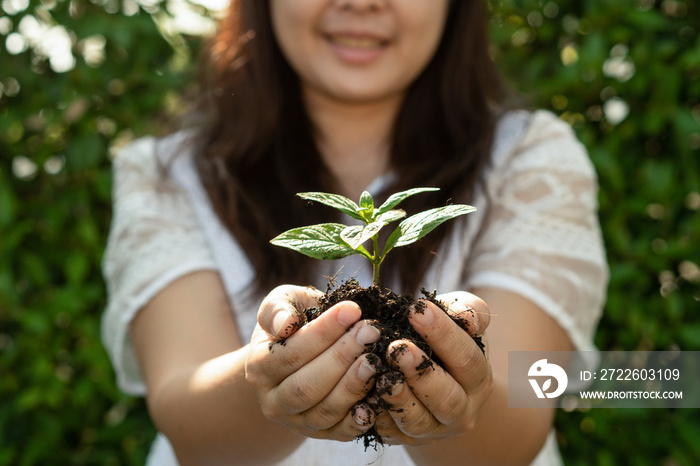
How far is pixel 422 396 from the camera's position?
90 cm

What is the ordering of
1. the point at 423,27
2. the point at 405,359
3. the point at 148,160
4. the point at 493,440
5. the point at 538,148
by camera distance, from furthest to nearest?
1. the point at 148,160
2. the point at 538,148
3. the point at 423,27
4. the point at 493,440
5. the point at 405,359

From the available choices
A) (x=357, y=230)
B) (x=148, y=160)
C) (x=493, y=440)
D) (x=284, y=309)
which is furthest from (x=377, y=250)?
(x=148, y=160)

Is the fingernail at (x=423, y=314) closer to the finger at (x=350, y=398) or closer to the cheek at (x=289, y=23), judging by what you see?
the finger at (x=350, y=398)

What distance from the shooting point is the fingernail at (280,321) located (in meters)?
0.89

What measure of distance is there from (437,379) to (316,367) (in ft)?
0.55

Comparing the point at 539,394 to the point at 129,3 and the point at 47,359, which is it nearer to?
the point at 47,359

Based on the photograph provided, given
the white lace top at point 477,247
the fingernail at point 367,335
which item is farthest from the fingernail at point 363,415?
the white lace top at point 477,247

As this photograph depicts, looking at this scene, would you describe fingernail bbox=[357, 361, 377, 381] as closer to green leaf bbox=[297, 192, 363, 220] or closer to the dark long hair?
green leaf bbox=[297, 192, 363, 220]

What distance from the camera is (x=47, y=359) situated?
7.08 ft

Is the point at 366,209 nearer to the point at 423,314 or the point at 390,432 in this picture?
the point at 423,314

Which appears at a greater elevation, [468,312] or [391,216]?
[391,216]

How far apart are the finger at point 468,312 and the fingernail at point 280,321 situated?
0.23 meters

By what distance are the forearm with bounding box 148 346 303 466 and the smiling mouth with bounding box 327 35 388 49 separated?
0.84m

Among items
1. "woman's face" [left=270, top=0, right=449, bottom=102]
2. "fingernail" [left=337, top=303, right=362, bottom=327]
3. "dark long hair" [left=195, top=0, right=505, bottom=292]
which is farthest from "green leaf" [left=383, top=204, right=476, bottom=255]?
"woman's face" [left=270, top=0, right=449, bottom=102]
